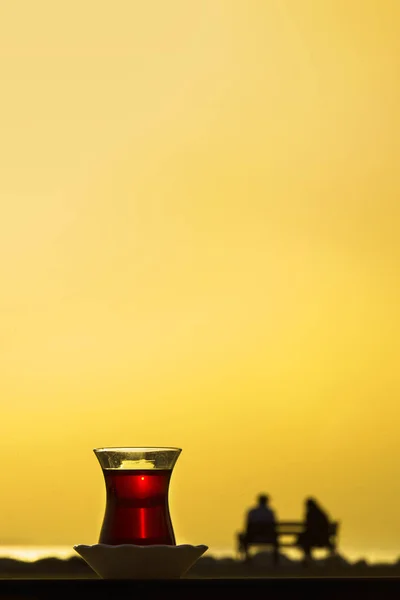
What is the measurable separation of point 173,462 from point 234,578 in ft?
1.51

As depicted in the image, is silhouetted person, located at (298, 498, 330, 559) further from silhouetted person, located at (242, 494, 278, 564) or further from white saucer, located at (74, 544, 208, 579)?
white saucer, located at (74, 544, 208, 579)

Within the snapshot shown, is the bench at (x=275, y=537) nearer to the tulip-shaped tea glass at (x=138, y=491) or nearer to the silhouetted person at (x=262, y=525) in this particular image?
the silhouetted person at (x=262, y=525)

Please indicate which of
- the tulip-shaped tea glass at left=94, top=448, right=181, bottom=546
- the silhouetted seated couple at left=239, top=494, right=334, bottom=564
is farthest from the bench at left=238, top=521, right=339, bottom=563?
the tulip-shaped tea glass at left=94, top=448, right=181, bottom=546

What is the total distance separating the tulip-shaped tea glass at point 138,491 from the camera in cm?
192

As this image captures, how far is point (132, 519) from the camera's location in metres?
1.92

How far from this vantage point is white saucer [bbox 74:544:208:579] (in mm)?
1797

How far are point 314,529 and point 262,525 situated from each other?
0.52 metres

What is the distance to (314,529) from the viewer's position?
34.4ft
